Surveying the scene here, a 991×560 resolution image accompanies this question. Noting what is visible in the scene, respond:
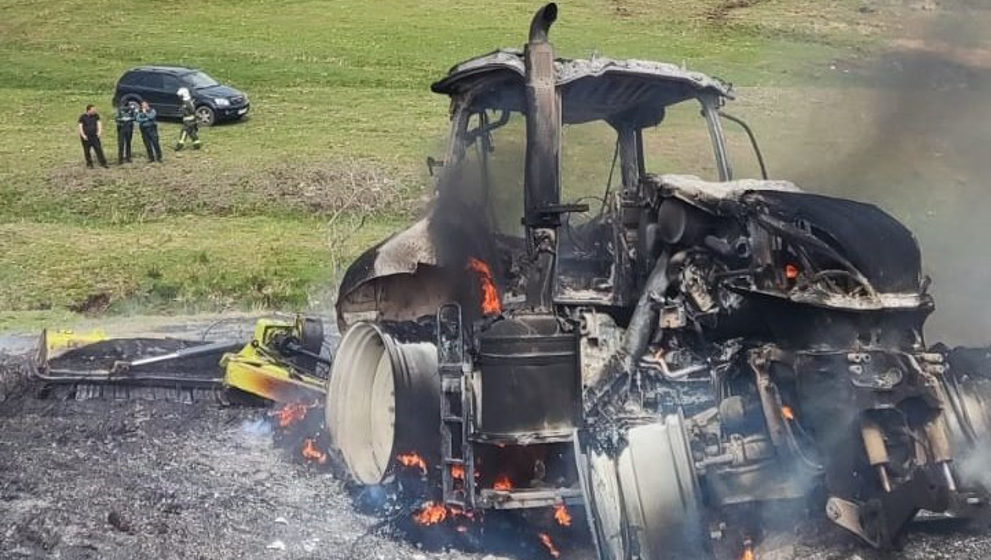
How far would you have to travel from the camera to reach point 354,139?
25719 mm

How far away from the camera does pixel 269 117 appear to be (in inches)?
1144

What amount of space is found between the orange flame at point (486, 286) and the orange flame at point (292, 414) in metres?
2.08

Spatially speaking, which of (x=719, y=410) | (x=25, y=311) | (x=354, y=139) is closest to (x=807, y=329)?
(x=719, y=410)

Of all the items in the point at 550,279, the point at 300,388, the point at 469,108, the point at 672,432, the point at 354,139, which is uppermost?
the point at 469,108

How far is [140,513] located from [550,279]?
276cm

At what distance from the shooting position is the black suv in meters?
28.7

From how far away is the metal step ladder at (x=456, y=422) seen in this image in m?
6.34

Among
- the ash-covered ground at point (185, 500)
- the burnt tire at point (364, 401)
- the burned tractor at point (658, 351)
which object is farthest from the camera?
the burnt tire at point (364, 401)

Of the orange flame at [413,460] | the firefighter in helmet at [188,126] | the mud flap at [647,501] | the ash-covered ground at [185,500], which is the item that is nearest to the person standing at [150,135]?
the firefighter in helmet at [188,126]

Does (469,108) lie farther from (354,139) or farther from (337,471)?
(354,139)

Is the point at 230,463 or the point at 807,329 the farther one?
the point at 230,463

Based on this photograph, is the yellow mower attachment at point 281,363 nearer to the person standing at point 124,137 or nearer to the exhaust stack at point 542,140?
the exhaust stack at point 542,140

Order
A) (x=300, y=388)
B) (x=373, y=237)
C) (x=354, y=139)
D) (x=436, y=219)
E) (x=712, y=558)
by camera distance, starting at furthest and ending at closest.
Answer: (x=354, y=139), (x=373, y=237), (x=300, y=388), (x=436, y=219), (x=712, y=558)

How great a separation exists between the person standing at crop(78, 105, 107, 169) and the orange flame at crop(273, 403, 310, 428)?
16448 millimetres
